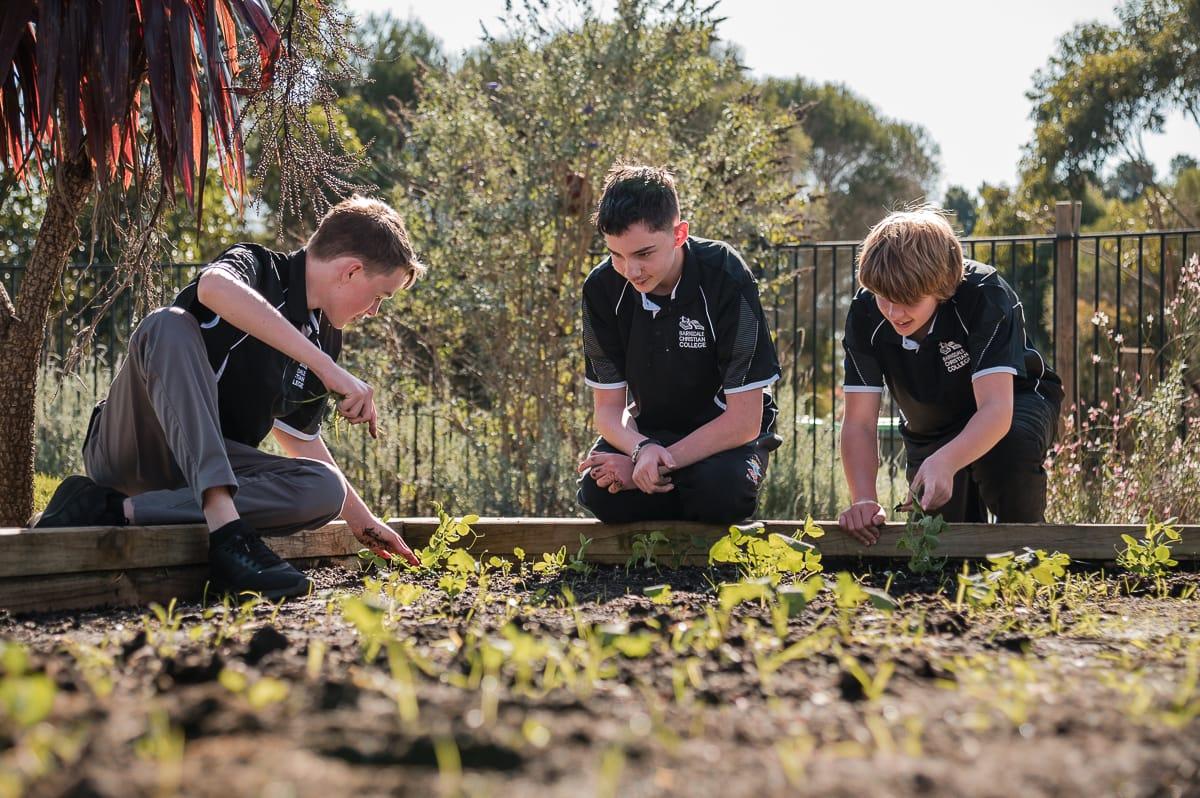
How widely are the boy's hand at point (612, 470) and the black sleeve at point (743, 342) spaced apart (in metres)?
0.40

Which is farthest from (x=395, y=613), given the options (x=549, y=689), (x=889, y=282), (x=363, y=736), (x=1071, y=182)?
(x=1071, y=182)

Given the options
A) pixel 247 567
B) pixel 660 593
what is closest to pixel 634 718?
pixel 660 593

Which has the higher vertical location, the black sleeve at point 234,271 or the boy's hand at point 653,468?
the black sleeve at point 234,271

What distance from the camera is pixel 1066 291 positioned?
6.09 metres

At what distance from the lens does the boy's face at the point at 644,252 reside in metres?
3.15

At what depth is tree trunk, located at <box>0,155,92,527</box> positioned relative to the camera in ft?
11.0

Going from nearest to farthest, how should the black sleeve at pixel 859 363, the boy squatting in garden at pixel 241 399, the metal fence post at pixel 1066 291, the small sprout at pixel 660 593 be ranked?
the small sprout at pixel 660 593 → the boy squatting in garden at pixel 241 399 → the black sleeve at pixel 859 363 → the metal fence post at pixel 1066 291

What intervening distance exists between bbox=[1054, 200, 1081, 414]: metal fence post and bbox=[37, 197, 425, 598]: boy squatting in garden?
4324 mm

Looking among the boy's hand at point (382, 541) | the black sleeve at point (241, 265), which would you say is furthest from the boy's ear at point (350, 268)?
the boy's hand at point (382, 541)

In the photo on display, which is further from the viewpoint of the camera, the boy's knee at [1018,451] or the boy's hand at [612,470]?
the boy's knee at [1018,451]

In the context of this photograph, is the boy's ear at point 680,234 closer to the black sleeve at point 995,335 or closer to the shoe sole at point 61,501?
the black sleeve at point 995,335

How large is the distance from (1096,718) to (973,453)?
1.89 meters

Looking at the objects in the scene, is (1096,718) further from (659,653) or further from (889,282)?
(889,282)

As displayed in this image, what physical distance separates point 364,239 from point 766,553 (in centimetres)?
140
